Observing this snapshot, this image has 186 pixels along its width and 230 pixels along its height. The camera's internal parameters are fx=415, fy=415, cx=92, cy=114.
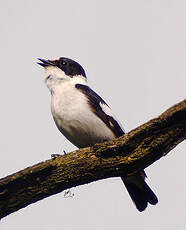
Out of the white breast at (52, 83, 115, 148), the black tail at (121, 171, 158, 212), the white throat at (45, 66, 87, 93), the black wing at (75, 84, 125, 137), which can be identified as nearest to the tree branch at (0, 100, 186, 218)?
the white breast at (52, 83, 115, 148)

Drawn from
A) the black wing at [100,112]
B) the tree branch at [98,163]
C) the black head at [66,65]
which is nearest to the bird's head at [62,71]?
the black head at [66,65]

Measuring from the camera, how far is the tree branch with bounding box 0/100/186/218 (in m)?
4.35

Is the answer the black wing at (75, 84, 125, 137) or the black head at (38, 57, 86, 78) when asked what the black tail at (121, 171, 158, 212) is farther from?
the black head at (38, 57, 86, 78)

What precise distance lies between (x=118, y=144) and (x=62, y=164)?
31.3 inches

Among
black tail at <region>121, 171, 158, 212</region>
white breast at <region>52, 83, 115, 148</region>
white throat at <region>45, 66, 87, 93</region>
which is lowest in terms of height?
black tail at <region>121, 171, 158, 212</region>

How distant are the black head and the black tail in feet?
7.31

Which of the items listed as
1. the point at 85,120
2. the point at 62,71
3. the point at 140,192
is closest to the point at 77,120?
the point at 85,120

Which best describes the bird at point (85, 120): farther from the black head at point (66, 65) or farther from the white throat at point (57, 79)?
the black head at point (66, 65)

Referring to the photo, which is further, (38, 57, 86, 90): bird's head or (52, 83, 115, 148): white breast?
(38, 57, 86, 90): bird's head

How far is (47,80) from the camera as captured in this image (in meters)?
7.36

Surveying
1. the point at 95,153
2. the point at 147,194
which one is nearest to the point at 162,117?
the point at 95,153

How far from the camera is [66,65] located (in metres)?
7.70

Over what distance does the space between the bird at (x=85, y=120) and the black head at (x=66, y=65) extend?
32cm

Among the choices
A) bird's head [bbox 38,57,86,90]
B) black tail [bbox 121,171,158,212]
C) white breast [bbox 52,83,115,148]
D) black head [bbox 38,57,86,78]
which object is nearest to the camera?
white breast [bbox 52,83,115,148]
